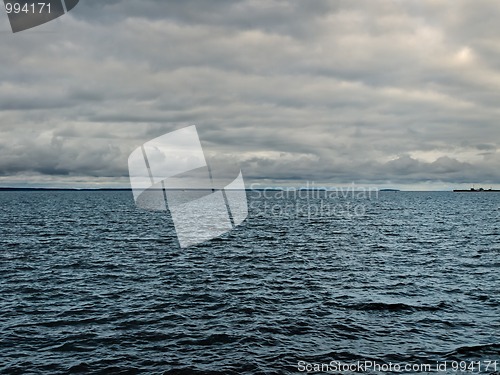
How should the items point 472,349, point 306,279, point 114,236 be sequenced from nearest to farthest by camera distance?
point 472,349 < point 306,279 < point 114,236

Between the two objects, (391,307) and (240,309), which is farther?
(391,307)

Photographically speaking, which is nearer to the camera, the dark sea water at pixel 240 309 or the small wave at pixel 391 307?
the dark sea water at pixel 240 309

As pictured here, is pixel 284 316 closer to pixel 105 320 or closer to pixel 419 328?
pixel 419 328

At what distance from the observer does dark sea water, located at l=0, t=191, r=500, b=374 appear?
59.3ft

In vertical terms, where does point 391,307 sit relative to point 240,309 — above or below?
below

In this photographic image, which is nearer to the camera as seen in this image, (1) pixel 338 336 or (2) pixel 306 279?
(1) pixel 338 336

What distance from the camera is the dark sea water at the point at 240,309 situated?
18062 mm

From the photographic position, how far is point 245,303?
26062 millimetres

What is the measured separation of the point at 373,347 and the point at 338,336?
6.26 ft

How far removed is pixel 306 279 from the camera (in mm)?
32688

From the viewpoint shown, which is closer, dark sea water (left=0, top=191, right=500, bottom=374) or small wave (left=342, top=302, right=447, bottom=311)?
dark sea water (left=0, top=191, right=500, bottom=374)

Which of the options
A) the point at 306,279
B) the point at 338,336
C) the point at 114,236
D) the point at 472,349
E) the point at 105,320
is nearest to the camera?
the point at 472,349

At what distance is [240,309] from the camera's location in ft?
81.4

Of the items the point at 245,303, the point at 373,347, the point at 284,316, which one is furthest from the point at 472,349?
the point at 245,303
